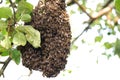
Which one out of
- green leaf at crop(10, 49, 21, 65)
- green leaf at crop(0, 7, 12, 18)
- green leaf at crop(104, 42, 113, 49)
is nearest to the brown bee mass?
green leaf at crop(10, 49, 21, 65)

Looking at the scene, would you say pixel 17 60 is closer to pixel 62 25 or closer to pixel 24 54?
pixel 24 54

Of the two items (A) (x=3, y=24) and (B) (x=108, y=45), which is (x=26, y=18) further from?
(B) (x=108, y=45)

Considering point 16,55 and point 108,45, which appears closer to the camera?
point 16,55

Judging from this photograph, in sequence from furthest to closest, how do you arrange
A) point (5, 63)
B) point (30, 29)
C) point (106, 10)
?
point (106, 10)
point (5, 63)
point (30, 29)

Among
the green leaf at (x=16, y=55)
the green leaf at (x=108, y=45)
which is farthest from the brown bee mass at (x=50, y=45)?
the green leaf at (x=108, y=45)

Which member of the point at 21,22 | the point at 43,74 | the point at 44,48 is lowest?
the point at 43,74

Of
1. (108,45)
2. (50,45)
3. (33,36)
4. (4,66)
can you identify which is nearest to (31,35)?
(33,36)

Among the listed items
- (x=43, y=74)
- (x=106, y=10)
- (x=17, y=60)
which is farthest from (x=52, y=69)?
(x=106, y=10)
